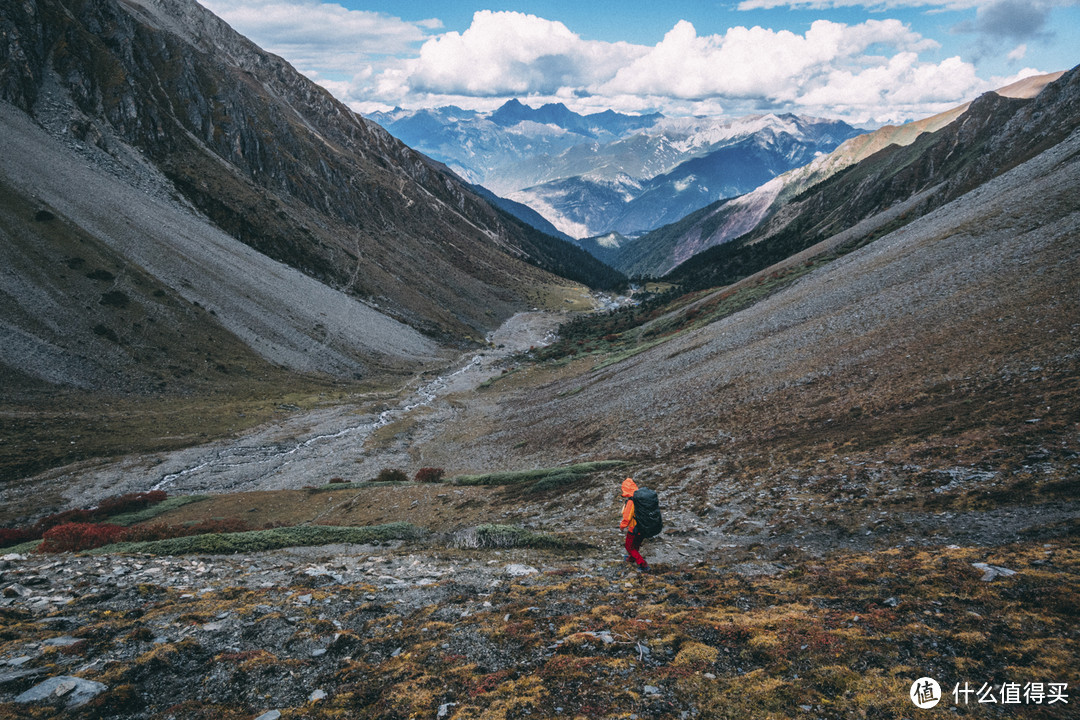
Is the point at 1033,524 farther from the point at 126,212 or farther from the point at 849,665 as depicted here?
the point at 126,212

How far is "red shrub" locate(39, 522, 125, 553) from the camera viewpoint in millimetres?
16078

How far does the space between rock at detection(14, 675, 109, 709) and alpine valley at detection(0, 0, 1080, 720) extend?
4 cm

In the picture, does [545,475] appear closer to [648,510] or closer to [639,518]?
[639,518]

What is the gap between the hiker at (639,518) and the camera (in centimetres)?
1177

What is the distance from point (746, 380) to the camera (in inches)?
1109

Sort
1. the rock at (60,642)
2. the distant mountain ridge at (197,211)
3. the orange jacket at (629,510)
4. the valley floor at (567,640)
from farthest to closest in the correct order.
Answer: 1. the distant mountain ridge at (197,211)
2. the orange jacket at (629,510)
3. the rock at (60,642)
4. the valley floor at (567,640)

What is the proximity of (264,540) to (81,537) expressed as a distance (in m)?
7.08

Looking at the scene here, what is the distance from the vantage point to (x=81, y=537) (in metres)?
17.0

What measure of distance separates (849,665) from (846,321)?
2805 centimetres

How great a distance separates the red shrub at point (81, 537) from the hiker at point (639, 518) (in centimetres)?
1824

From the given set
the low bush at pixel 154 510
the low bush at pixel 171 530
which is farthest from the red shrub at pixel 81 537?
the low bush at pixel 154 510

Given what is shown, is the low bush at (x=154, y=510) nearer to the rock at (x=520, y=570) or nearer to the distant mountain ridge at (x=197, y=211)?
the rock at (x=520, y=570)

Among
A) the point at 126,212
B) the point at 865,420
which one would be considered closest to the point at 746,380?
the point at 865,420

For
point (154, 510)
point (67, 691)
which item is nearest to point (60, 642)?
point (67, 691)
